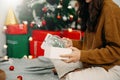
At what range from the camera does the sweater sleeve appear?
133 cm

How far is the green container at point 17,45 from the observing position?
3.08m

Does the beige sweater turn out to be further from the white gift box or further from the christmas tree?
the christmas tree

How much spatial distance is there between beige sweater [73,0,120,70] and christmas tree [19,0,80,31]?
1.76 m

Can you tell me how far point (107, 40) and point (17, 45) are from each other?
1917 millimetres

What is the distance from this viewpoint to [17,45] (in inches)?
121

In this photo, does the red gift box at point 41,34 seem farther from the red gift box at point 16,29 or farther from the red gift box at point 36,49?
the red gift box at point 16,29

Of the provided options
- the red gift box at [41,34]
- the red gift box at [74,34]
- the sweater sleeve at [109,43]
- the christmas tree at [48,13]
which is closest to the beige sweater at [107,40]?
the sweater sleeve at [109,43]

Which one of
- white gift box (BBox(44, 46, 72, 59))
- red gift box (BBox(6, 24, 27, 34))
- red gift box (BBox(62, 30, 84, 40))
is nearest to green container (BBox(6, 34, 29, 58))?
red gift box (BBox(6, 24, 27, 34))

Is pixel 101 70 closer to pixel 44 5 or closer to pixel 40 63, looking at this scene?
pixel 40 63

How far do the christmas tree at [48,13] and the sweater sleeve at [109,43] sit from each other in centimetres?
181

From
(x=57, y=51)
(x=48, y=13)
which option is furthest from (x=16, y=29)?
(x=57, y=51)

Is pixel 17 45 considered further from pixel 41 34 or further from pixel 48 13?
pixel 48 13

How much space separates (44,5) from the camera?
3.14m

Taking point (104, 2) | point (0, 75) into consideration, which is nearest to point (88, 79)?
point (104, 2)
